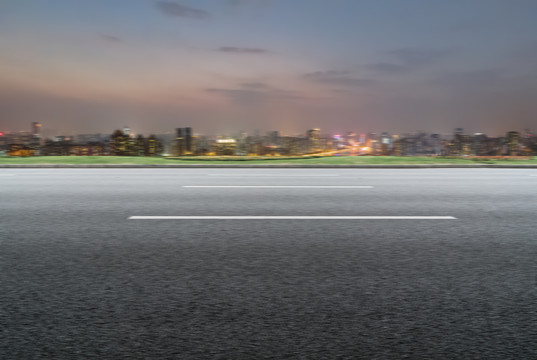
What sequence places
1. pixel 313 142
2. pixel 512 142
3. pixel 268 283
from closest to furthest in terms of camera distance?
pixel 268 283
pixel 512 142
pixel 313 142

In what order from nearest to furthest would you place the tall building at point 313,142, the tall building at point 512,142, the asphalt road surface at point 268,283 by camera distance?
the asphalt road surface at point 268,283, the tall building at point 512,142, the tall building at point 313,142

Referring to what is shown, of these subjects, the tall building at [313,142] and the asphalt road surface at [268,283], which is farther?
the tall building at [313,142]

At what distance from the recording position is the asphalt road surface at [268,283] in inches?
108

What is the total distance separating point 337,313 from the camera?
320cm

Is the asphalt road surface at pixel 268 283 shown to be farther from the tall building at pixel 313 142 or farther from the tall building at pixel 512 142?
the tall building at pixel 313 142

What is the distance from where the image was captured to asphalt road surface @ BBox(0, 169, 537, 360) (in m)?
2.74

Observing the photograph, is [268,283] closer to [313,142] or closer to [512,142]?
[512,142]

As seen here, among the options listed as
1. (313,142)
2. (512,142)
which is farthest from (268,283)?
(313,142)

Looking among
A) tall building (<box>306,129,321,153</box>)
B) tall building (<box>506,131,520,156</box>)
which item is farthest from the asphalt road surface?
tall building (<box>306,129,321,153</box>)

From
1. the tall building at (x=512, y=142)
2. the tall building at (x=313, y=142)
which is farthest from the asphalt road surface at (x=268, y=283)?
the tall building at (x=313, y=142)

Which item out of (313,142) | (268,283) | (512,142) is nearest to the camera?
(268,283)

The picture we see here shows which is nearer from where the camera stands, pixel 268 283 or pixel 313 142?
pixel 268 283

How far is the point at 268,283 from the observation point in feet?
12.6

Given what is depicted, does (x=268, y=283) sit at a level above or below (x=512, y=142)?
below
